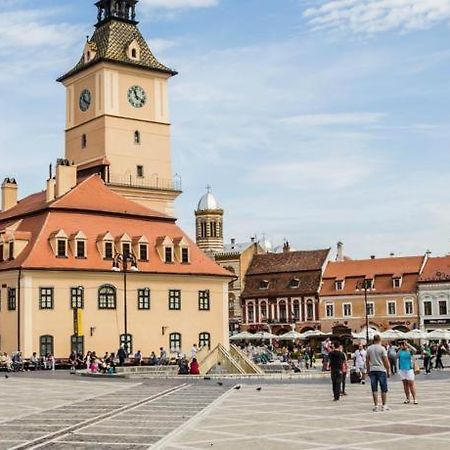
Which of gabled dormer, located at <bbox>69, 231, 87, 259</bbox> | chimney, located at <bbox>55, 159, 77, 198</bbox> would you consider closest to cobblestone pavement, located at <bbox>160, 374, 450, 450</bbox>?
gabled dormer, located at <bbox>69, 231, 87, 259</bbox>

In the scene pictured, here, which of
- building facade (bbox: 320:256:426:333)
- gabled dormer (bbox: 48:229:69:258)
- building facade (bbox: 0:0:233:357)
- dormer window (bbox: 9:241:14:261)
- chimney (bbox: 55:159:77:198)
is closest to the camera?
building facade (bbox: 0:0:233:357)

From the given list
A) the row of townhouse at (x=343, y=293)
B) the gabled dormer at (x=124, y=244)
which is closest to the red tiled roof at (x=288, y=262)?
the row of townhouse at (x=343, y=293)

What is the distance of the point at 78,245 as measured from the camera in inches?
2156

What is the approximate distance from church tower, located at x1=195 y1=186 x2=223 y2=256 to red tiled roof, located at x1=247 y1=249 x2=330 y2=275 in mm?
12193

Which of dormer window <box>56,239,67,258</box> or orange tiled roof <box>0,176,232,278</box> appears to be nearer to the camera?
orange tiled roof <box>0,176,232,278</box>

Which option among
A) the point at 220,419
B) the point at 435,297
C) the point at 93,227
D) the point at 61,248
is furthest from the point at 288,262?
the point at 220,419

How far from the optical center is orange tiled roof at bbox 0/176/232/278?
177 ft

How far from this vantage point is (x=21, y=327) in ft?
169

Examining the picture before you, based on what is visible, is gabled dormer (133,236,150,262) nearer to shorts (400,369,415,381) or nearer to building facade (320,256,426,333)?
building facade (320,256,426,333)

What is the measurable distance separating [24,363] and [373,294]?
156 feet

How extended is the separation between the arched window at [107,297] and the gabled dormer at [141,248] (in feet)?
10.7

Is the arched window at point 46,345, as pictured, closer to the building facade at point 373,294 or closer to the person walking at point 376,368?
the person walking at point 376,368

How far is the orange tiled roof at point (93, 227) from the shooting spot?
2119 inches

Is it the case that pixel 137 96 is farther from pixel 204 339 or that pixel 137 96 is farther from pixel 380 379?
pixel 380 379
